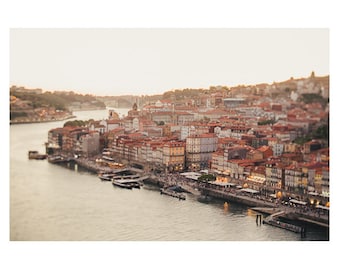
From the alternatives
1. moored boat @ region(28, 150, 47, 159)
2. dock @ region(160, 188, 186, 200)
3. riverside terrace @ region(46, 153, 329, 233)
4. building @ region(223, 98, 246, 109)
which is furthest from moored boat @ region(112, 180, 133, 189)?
building @ region(223, 98, 246, 109)

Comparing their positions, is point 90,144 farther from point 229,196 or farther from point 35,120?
point 229,196

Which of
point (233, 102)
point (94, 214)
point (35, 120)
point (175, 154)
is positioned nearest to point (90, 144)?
point (35, 120)

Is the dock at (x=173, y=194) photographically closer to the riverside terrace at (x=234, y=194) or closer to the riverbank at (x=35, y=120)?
the riverside terrace at (x=234, y=194)

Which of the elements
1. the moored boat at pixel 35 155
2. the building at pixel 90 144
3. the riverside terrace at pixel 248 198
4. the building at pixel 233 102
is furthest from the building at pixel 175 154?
the moored boat at pixel 35 155

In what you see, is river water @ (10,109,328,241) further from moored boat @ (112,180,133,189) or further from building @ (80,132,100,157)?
building @ (80,132,100,157)

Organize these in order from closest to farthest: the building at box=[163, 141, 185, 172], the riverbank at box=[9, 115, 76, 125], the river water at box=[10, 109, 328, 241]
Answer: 1. the river water at box=[10, 109, 328, 241]
2. the riverbank at box=[9, 115, 76, 125]
3. the building at box=[163, 141, 185, 172]
